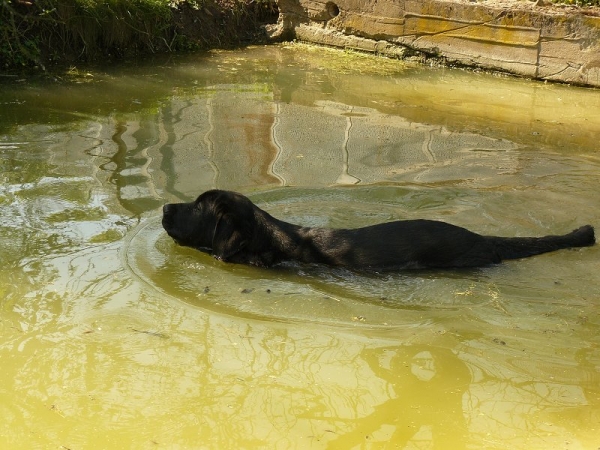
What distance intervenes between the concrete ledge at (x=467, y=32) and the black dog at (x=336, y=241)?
25.5ft

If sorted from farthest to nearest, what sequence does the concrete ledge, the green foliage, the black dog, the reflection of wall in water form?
the concrete ledge < the green foliage < the reflection of wall in water < the black dog

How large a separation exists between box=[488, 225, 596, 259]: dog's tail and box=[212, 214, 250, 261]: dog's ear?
7.16ft

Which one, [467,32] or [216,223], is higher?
[467,32]

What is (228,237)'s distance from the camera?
22.8 ft

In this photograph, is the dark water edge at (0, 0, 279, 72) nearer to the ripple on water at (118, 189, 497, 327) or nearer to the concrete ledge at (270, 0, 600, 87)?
the concrete ledge at (270, 0, 600, 87)

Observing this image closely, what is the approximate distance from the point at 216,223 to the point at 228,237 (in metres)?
0.18

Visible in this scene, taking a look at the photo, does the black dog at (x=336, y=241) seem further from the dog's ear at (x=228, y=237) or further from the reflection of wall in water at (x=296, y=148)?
the reflection of wall in water at (x=296, y=148)

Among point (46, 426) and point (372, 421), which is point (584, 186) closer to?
point (372, 421)

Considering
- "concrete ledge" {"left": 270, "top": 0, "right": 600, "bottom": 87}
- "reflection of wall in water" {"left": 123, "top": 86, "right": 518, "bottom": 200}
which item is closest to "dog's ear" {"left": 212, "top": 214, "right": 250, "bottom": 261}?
"reflection of wall in water" {"left": 123, "top": 86, "right": 518, "bottom": 200}

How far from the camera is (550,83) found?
14.4m

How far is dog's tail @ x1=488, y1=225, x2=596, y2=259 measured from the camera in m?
7.01

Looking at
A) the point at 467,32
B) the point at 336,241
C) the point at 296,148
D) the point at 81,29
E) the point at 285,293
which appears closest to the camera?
the point at 285,293

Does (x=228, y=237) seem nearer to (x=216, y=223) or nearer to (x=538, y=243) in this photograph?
(x=216, y=223)

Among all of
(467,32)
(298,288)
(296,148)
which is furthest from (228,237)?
(467,32)
